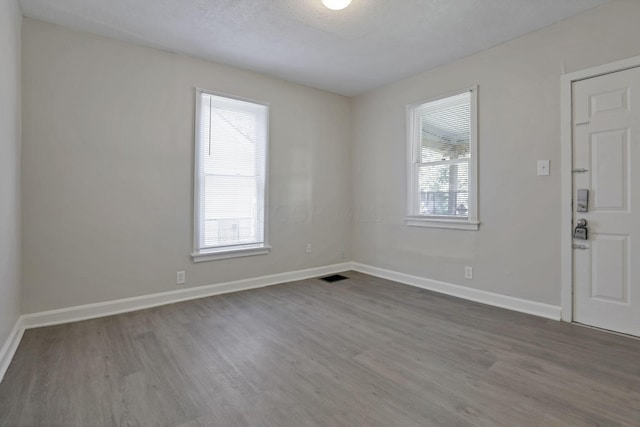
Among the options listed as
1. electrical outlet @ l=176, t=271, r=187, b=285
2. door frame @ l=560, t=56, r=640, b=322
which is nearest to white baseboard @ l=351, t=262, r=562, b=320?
door frame @ l=560, t=56, r=640, b=322

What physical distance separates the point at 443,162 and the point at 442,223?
736mm

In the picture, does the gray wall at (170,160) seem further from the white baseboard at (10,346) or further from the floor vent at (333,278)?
the floor vent at (333,278)

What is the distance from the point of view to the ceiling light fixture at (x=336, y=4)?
8.08ft

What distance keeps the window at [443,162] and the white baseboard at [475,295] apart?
27.7 inches

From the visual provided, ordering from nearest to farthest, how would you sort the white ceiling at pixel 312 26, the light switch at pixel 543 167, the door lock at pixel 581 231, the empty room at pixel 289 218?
the empty room at pixel 289 218 → the white ceiling at pixel 312 26 → the door lock at pixel 581 231 → the light switch at pixel 543 167

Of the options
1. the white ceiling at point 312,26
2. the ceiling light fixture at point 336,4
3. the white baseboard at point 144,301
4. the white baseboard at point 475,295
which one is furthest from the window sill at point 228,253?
the ceiling light fixture at point 336,4

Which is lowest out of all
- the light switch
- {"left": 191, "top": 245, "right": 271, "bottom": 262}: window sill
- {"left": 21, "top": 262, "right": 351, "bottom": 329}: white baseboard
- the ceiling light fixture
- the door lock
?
{"left": 21, "top": 262, "right": 351, "bottom": 329}: white baseboard

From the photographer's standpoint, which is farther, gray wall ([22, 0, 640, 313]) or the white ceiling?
gray wall ([22, 0, 640, 313])

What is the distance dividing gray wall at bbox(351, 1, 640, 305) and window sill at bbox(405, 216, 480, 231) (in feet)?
0.23

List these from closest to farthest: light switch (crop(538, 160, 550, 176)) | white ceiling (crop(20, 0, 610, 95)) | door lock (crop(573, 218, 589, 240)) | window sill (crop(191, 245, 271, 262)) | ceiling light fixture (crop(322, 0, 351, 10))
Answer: ceiling light fixture (crop(322, 0, 351, 10)), white ceiling (crop(20, 0, 610, 95)), door lock (crop(573, 218, 589, 240)), light switch (crop(538, 160, 550, 176)), window sill (crop(191, 245, 271, 262))

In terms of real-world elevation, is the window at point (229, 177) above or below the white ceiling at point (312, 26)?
below

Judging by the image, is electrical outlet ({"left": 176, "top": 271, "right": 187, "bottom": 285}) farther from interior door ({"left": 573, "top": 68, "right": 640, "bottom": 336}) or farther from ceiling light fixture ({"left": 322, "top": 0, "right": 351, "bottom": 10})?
interior door ({"left": 573, "top": 68, "right": 640, "bottom": 336})

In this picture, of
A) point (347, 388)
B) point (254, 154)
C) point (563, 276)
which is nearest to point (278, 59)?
point (254, 154)

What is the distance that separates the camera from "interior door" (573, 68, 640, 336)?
2.54 m
